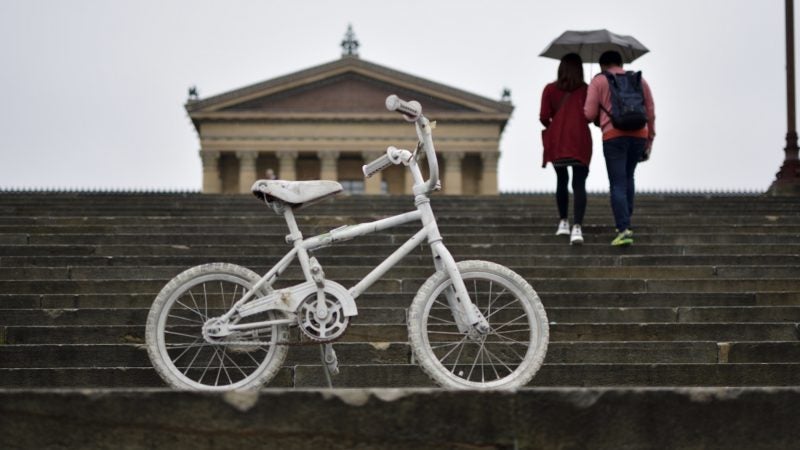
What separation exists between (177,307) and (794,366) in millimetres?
3485

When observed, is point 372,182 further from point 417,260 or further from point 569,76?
point 417,260

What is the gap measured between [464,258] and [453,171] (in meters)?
38.5

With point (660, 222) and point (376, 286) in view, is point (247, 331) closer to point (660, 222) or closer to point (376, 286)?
point (376, 286)

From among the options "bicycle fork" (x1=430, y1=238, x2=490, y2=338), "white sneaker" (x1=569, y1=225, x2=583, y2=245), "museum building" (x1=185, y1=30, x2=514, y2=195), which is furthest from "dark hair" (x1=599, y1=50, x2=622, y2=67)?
"museum building" (x1=185, y1=30, x2=514, y2=195)

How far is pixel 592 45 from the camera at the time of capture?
9898mm

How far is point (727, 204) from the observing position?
13289mm

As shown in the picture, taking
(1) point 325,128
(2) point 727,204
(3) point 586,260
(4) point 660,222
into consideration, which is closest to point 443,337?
(3) point 586,260

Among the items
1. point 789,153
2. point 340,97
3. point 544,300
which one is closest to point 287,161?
point 340,97

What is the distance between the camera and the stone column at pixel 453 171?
47031mm

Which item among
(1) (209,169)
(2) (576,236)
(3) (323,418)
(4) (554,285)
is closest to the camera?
(3) (323,418)

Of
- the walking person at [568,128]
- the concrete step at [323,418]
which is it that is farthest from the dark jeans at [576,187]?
the concrete step at [323,418]

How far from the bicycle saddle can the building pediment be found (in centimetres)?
4177

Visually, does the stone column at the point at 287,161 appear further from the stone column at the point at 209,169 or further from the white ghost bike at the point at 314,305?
the white ghost bike at the point at 314,305

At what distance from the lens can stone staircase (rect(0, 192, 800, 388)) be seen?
567 centimetres
